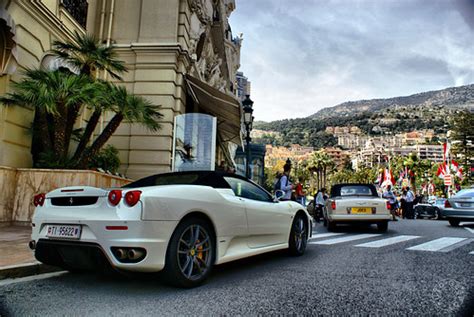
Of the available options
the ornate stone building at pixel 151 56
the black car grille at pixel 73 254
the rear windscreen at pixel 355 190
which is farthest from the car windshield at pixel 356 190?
the black car grille at pixel 73 254

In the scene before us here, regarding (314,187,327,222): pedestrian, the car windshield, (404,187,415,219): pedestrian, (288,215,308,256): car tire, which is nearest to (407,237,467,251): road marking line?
(288,215,308,256): car tire

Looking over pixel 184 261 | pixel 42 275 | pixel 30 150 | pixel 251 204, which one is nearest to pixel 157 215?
pixel 184 261

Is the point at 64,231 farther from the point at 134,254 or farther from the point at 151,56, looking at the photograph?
the point at 151,56

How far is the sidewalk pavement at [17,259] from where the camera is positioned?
406 cm

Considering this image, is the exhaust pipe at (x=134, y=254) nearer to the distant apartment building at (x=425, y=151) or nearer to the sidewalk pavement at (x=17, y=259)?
the sidewalk pavement at (x=17, y=259)

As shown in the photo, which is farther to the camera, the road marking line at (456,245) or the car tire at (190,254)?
the road marking line at (456,245)

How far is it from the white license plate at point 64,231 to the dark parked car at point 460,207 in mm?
12376

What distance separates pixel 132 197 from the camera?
340 cm

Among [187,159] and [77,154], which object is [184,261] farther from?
[187,159]

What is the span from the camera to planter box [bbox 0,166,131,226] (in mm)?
8078

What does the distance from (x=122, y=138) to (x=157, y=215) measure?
9.68 meters

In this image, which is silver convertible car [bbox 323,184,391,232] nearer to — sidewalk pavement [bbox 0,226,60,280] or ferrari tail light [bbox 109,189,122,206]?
sidewalk pavement [bbox 0,226,60,280]

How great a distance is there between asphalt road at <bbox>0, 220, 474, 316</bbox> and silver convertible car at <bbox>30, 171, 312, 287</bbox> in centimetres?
28

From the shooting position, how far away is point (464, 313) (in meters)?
2.96
